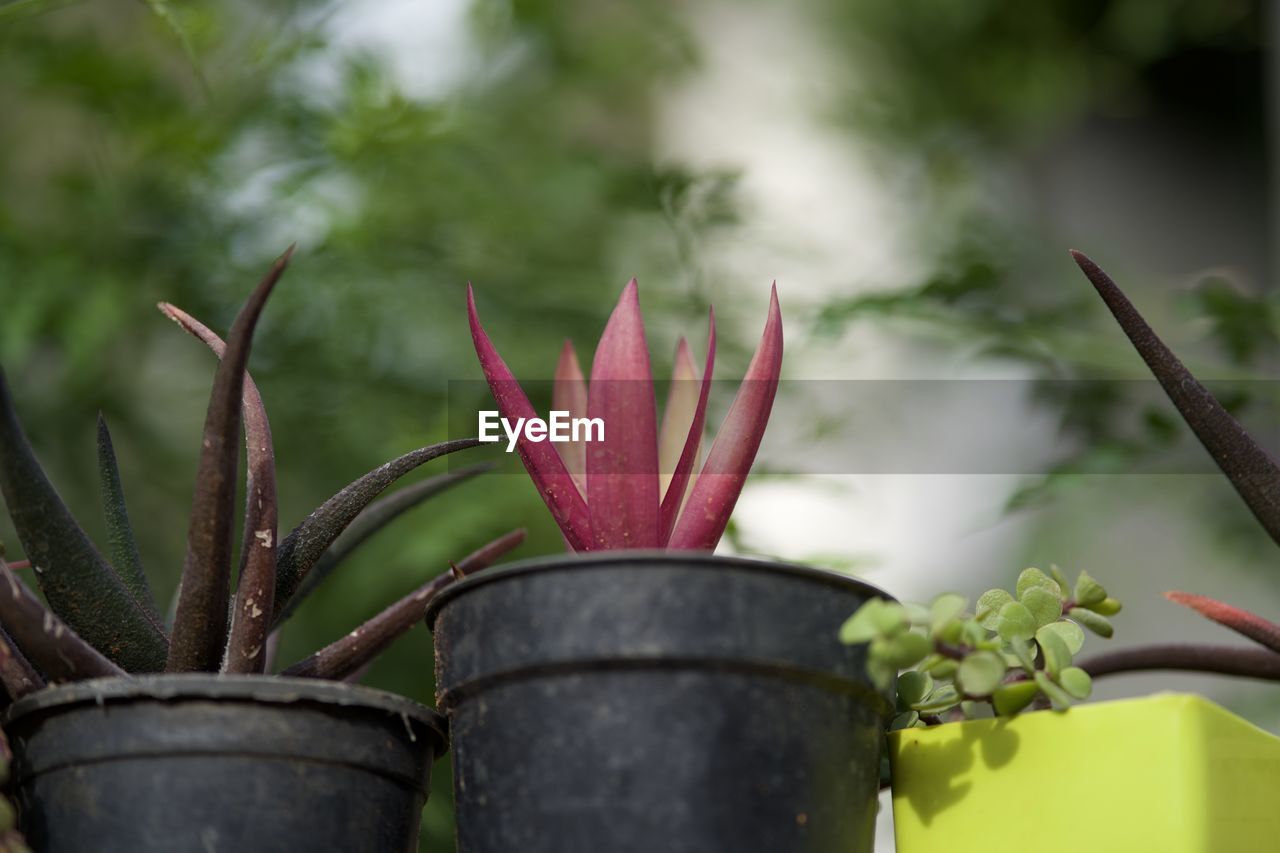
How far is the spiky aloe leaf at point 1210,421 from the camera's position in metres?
0.54

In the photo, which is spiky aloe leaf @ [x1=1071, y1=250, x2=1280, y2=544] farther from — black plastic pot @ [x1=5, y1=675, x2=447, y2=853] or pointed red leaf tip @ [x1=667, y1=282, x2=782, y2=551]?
black plastic pot @ [x1=5, y1=675, x2=447, y2=853]

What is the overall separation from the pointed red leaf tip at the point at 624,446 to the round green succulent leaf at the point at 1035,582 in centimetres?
17

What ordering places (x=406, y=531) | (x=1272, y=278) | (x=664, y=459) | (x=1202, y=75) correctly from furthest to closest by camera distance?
1. (x=1202, y=75)
2. (x=1272, y=278)
3. (x=406, y=531)
4. (x=664, y=459)

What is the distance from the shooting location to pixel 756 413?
0.55 m

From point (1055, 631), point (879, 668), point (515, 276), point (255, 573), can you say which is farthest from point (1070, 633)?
point (515, 276)

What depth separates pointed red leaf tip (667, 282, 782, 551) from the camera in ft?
1.80

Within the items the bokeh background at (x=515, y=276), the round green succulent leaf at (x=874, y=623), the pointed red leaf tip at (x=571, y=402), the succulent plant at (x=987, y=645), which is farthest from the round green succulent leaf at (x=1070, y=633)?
the bokeh background at (x=515, y=276)

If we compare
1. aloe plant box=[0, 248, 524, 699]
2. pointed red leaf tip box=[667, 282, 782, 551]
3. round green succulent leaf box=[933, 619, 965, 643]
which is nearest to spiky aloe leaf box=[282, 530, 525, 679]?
aloe plant box=[0, 248, 524, 699]

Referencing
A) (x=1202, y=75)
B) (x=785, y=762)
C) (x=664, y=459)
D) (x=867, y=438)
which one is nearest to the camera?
(x=785, y=762)

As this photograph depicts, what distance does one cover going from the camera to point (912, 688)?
0.57 meters

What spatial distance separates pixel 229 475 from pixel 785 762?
0.23 m

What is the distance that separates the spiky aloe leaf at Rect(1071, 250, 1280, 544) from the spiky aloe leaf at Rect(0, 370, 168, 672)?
42 cm

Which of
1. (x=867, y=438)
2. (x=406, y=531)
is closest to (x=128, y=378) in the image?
(x=406, y=531)

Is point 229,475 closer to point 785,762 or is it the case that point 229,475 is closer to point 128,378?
point 785,762
